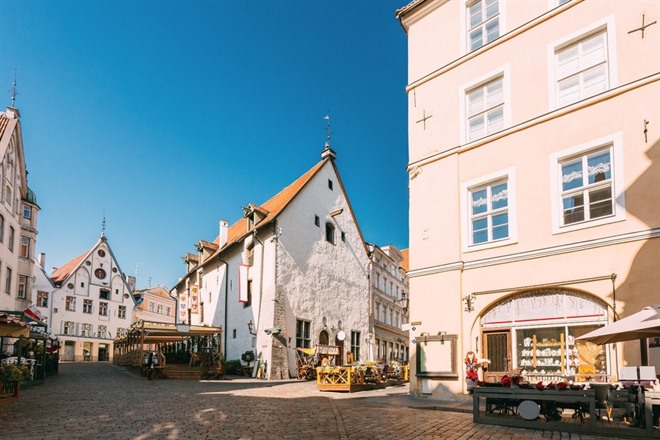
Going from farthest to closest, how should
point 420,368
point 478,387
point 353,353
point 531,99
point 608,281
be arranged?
point 353,353 < point 420,368 < point 531,99 < point 608,281 < point 478,387

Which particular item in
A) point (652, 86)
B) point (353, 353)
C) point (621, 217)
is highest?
point (652, 86)

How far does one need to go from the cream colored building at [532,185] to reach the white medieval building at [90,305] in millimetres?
49856

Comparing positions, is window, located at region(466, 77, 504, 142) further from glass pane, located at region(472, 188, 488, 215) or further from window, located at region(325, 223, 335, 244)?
window, located at region(325, 223, 335, 244)

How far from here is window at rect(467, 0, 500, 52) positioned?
17156 mm

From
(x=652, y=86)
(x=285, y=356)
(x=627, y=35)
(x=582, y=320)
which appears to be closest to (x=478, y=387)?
(x=582, y=320)

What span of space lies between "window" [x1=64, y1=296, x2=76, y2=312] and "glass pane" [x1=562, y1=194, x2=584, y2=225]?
5572 centimetres

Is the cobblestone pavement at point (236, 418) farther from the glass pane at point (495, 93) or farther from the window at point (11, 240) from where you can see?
the window at point (11, 240)

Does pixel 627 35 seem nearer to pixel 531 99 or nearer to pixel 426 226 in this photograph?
pixel 531 99

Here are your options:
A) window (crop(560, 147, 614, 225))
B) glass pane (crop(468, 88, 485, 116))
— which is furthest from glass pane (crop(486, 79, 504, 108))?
window (crop(560, 147, 614, 225))

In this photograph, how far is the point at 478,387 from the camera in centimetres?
1116

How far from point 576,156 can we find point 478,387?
6911mm

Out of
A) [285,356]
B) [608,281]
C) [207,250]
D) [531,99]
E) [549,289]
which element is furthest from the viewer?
[207,250]

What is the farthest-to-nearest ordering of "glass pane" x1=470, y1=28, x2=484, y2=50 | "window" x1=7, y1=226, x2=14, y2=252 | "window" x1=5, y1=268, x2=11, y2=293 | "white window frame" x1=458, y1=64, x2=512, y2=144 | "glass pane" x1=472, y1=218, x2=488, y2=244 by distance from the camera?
"window" x1=7, y1=226, x2=14, y2=252
"window" x1=5, y1=268, x2=11, y2=293
"glass pane" x1=470, y1=28, x2=484, y2=50
"white window frame" x1=458, y1=64, x2=512, y2=144
"glass pane" x1=472, y1=218, x2=488, y2=244

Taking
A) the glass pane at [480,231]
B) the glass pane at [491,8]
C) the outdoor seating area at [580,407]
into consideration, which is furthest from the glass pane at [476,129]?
the outdoor seating area at [580,407]
